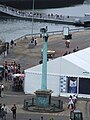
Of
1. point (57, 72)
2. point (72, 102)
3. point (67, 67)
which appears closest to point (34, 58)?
point (57, 72)

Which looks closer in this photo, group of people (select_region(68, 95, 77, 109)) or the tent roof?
group of people (select_region(68, 95, 77, 109))

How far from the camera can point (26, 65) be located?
184 ft

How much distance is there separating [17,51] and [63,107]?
87.2 ft

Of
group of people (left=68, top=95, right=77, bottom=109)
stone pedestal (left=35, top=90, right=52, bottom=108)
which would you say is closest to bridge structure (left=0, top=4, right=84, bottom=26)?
group of people (left=68, top=95, right=77, bottom=109)

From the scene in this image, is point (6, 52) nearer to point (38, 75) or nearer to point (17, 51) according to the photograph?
point (17, 51)

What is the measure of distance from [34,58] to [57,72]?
16779mm

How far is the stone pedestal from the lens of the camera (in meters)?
38.3

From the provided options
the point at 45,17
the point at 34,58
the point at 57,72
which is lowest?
the point at 57,72

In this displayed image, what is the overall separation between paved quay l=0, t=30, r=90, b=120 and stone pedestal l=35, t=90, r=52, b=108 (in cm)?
126

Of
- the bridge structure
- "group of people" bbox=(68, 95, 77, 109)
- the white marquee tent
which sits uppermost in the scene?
the bridge structure

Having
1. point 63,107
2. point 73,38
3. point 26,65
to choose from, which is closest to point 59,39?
point 73,38

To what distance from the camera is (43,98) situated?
126ft

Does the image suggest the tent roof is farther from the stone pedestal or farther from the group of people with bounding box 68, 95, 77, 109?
the stone pedestal

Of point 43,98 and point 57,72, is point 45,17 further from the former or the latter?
point 43,98
